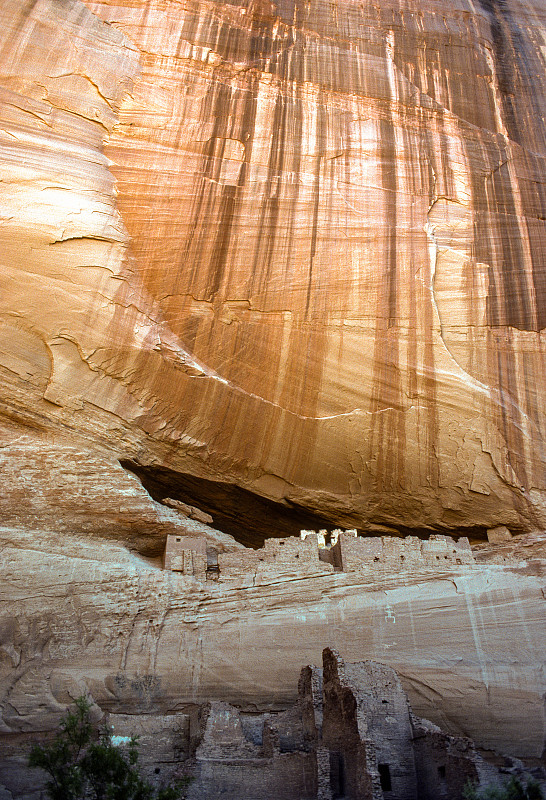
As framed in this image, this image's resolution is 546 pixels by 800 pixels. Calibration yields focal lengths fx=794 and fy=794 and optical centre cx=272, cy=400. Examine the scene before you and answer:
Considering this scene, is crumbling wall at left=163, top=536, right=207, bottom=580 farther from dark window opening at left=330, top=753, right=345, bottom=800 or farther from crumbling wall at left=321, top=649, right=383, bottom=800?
dark window opening at left=330, top=753, right=345, bottom=800

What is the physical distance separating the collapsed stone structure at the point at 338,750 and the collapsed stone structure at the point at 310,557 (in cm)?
243

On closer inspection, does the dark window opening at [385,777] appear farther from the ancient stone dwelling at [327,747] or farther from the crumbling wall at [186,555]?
the crumbling wall at [186,555]

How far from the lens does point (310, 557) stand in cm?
1348

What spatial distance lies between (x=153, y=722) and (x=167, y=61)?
12284 mm

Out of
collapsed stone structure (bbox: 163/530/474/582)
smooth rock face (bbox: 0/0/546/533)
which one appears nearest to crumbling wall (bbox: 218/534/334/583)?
collapsed stone structure (bbox: 163/530/474/582)

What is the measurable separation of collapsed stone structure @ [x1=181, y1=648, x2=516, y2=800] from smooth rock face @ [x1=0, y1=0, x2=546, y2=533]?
5153 mm

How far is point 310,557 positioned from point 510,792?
18.3 feet

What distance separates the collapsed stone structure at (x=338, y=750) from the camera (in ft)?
31.1

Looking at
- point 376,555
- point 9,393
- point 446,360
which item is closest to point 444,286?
point 446,360

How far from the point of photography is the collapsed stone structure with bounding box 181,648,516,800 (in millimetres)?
9484

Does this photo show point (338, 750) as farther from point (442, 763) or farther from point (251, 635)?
point (251, 635)

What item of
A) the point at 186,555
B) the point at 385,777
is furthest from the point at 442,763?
the point at 186,555

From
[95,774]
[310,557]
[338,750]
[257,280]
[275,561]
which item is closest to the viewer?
[95,774]

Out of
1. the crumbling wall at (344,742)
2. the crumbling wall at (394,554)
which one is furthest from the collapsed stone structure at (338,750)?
the crumbling wall at (394,554)
